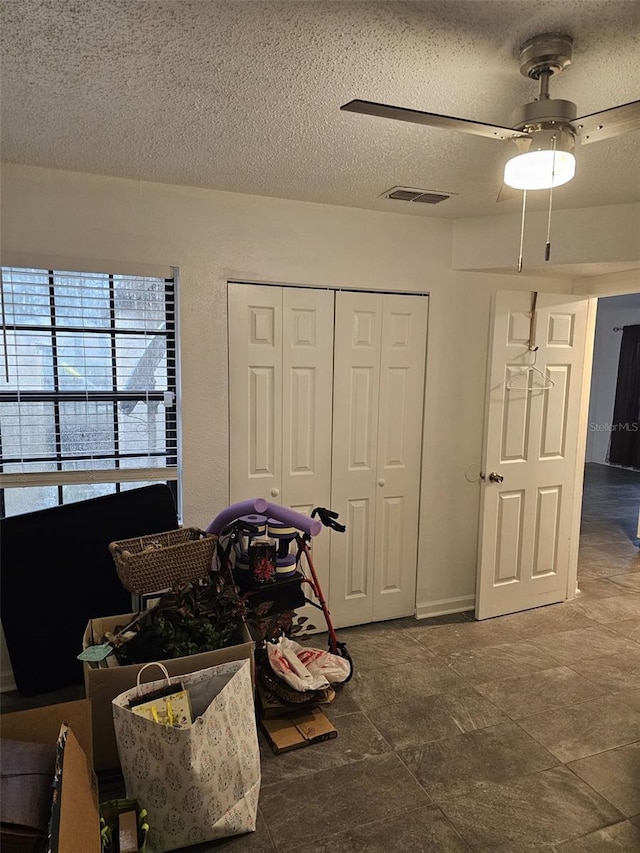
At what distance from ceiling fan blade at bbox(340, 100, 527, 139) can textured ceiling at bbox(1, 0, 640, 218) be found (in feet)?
0.63

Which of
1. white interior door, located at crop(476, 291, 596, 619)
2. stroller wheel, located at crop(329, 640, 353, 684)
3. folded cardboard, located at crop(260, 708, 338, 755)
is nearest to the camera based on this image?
folded cardboard, located at crop(260, 708, 338, 755)

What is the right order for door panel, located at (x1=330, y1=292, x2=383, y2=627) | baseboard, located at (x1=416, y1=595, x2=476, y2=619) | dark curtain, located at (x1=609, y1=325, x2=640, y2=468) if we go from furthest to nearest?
dark curtain, located at (x1=609, y1=325, x2=640, y2=468) < baseboard, located at (x1=416, y1=595, x2=476, y2=619) < door panel, located at (x1=330, y1=292, x2=383, y2=627)

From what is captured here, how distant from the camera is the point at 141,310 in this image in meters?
2.84

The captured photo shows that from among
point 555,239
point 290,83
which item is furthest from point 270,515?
point 555,239

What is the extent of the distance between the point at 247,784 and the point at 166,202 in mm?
2591

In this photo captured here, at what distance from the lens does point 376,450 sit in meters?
3.38

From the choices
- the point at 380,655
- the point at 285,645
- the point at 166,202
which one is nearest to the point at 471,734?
the point at 380,655

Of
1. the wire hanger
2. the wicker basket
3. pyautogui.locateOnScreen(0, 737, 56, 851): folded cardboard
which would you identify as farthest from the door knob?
pyautogui.locateOnScreen(0, 737, 56, 851): folded cardboard

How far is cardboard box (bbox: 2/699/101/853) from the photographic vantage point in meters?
1.43

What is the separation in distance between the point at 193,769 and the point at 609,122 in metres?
2.29

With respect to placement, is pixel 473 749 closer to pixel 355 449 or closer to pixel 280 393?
pixel 355 449

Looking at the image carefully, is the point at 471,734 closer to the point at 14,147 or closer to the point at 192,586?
the point at 192,586

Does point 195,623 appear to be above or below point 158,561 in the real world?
below

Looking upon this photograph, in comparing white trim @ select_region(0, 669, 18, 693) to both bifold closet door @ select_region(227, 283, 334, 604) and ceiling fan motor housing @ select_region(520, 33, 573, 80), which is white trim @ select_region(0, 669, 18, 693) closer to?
bifold closet door @ select_region(227, 283, 334, 604)
